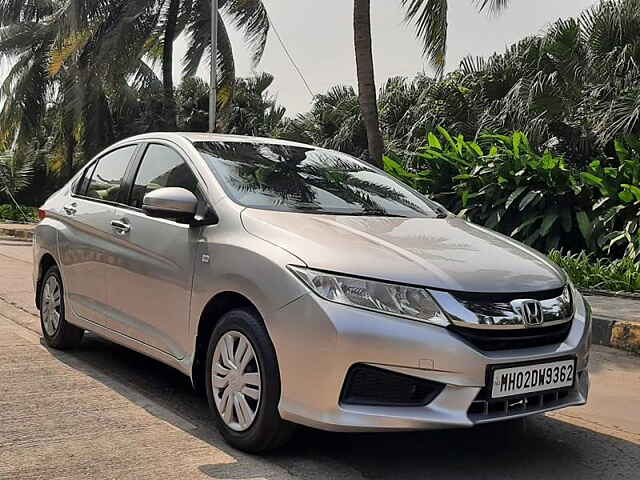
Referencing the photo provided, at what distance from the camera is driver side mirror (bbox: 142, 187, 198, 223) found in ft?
12.6

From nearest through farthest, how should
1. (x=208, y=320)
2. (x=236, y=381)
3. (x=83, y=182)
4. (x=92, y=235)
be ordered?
(x=236, y=381) < (x=208, y=320) < (x=92, y=235) < (x=83, y=182)

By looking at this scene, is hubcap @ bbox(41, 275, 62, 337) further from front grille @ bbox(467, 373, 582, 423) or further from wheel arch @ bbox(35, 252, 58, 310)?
front grille @ bbox(467, 373, 582, 423)

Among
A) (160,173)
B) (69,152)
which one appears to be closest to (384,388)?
(160,173)

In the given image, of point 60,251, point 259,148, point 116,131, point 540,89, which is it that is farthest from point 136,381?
point 116,131

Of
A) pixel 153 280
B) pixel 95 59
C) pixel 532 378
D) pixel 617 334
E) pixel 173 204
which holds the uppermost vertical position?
pixel 95 59

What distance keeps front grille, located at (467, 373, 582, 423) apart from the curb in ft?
9.36

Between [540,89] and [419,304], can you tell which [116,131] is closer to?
[540,89]


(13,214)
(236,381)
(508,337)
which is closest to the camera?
(508,337)

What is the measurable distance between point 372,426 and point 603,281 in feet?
18.3

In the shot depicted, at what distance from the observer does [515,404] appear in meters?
3.26

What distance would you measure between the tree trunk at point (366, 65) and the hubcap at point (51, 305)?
6172 mm

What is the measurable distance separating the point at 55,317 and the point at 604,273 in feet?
17.7

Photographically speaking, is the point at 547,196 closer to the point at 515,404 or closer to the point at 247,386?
the point at 515,404

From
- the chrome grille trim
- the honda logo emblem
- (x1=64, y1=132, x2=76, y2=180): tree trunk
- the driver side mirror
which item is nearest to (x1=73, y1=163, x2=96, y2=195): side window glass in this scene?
the driver side mirror
